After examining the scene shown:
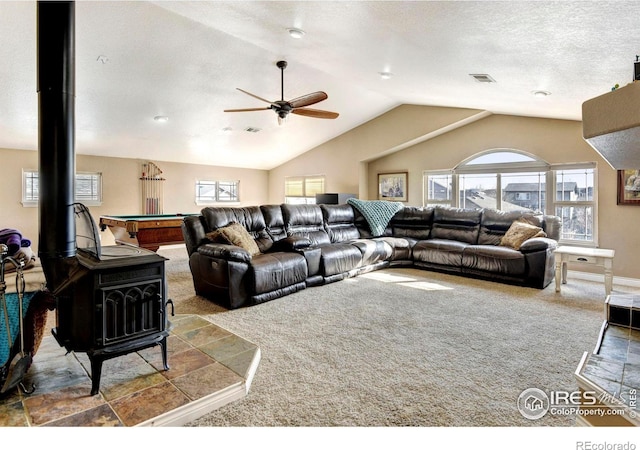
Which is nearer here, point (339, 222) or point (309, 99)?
point (309, 99)

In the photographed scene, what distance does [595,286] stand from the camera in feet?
14.9

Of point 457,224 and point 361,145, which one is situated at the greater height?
point 361,145

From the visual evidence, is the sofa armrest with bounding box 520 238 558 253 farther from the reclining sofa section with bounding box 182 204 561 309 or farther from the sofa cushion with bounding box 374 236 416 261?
the sofa cushion with bounding box 374 236 416 261

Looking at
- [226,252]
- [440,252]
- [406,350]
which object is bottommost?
[406,350]

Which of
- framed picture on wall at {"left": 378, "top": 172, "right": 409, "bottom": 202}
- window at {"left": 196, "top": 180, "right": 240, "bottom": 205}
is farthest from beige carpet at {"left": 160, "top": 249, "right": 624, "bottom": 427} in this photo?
window at {"left": 196, "top": 180, "right": 240, "bottom": 205}

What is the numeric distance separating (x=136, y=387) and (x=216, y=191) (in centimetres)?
749

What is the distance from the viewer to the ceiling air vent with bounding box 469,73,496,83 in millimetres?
3658

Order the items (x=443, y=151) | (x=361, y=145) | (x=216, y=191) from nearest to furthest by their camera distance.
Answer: (x=443, y=151) → (x=361, y=145) → (x=216, y=191)

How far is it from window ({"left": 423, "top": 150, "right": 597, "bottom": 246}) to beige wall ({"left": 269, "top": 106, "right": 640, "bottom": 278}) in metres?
0.14

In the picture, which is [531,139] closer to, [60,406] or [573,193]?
[573,193]

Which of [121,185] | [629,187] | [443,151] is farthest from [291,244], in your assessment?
[121,185]

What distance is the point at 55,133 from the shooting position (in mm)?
1934

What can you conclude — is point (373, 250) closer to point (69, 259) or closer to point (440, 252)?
point (440, 252)
